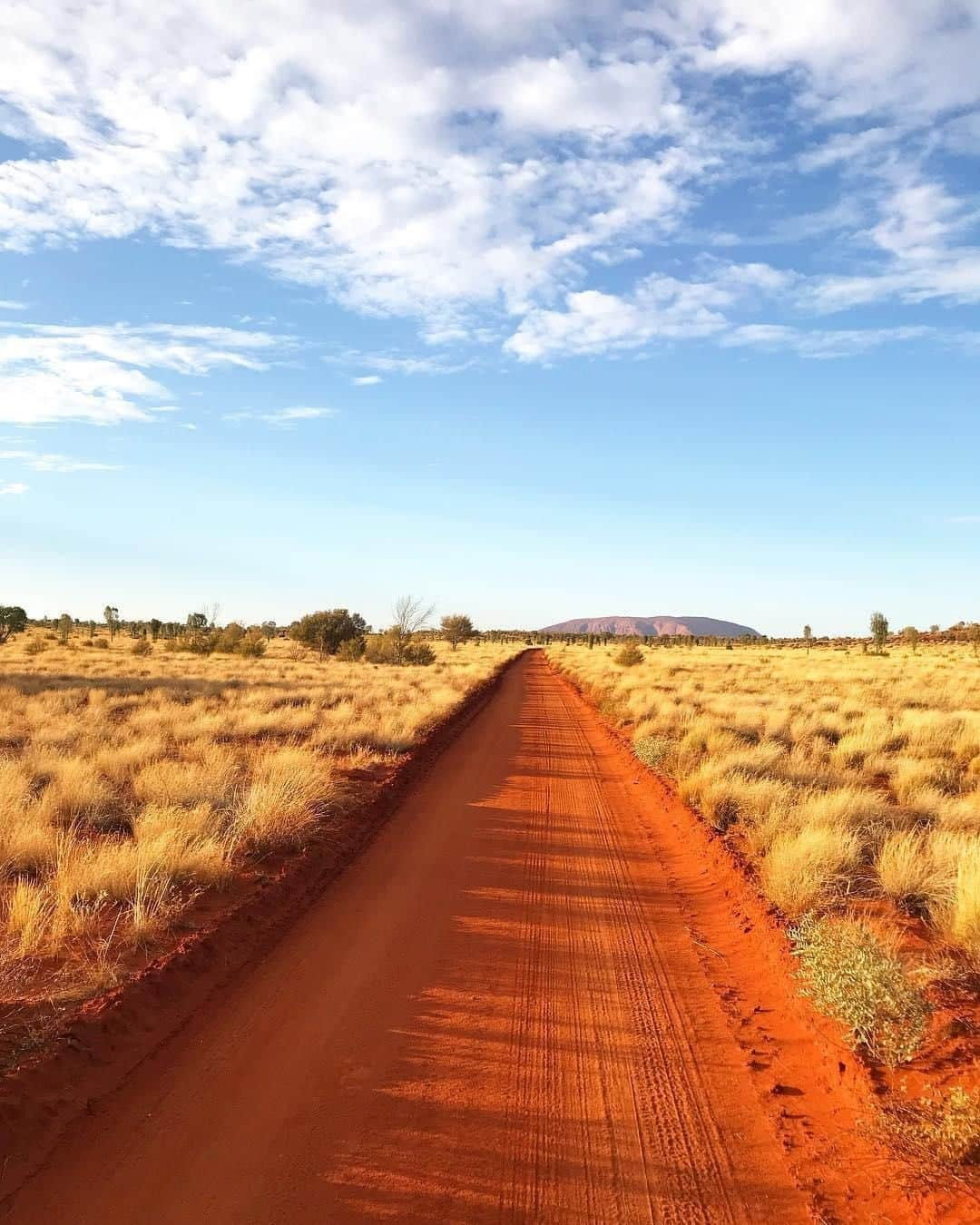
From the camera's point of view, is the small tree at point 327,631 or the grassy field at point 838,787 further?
the small tree at point 327,631

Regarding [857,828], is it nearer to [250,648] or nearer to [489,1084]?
[489,1084]

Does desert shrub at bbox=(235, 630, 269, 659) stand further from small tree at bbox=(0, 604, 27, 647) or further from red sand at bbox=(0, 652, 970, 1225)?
red sand at bbox=(0, 652, 970, 1225)

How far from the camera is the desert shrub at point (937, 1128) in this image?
3.77 m

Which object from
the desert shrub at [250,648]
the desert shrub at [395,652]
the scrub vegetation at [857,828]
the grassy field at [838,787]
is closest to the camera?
the scrub vegetation at [857,828]

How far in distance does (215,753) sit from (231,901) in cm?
611

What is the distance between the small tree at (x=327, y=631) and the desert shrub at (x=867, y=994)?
5031 centimetres

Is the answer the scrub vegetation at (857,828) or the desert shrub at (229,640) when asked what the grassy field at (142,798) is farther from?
the desert shrub at (229,640)

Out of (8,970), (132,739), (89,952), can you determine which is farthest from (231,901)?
(132,739)

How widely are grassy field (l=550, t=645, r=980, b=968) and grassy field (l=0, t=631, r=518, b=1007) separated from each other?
5333 millimetres

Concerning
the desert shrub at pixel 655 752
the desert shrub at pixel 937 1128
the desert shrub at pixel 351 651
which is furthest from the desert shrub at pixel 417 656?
the desert shrub at pixel 937 1128

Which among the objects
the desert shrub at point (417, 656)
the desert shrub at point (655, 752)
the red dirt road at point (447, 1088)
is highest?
the desert shrub at point (417, 656)

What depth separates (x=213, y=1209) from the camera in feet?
11.3

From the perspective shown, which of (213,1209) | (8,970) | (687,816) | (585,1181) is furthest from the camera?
(687,816)

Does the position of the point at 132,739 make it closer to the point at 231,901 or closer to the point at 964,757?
the point at 231,901
